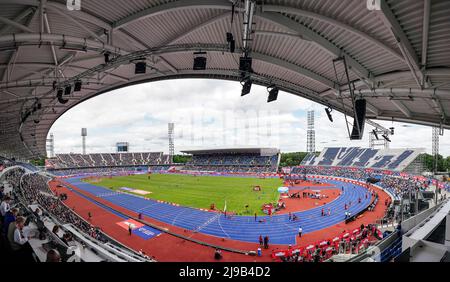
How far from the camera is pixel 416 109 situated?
470 inches

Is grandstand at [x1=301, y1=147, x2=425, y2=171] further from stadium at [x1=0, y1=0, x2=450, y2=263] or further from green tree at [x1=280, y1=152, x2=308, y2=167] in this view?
stadium at [x1=0, y1=0, x2=450, y2=263]

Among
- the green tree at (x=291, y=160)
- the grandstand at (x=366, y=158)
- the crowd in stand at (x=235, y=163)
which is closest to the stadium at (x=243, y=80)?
the grandstand at (x=366, y=158)

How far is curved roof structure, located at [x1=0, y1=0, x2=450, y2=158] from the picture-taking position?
19.5ft

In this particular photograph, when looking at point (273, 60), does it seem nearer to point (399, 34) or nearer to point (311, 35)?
point (311, 35)

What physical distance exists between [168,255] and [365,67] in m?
13.6

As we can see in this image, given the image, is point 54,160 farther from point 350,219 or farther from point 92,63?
point 350,219

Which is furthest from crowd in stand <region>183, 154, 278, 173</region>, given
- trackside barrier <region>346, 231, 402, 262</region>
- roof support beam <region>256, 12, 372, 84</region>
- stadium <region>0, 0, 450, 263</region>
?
roof support beam <region>256, 12, 372, 84</region>

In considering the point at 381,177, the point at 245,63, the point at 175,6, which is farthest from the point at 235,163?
the point at 175,6

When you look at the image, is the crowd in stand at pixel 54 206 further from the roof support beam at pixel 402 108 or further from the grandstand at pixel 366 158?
the grandstand at pixel 366 158

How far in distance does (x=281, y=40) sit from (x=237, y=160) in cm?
5938

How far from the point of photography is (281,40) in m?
8.27

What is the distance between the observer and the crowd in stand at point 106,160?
71.2 meters

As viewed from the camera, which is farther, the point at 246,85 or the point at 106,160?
the point at 106,160
